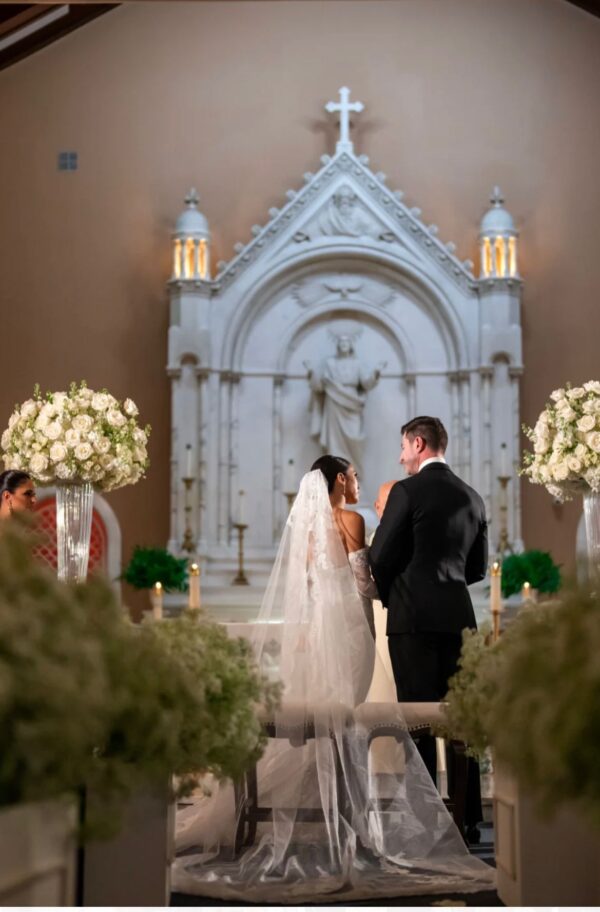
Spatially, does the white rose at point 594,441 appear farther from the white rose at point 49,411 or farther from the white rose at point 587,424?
the white rose at point 49,411

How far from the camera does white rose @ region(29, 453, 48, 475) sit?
215 inches

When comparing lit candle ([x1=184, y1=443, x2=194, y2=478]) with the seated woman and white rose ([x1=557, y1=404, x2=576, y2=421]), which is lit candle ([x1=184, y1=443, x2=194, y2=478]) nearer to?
the seated woman

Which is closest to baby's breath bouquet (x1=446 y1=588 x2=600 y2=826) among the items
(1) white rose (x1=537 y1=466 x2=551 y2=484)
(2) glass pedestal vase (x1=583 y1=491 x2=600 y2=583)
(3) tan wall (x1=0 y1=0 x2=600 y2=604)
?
(2) glass pedestal vase (x1=583 y1=491 x2=600 y2=583)

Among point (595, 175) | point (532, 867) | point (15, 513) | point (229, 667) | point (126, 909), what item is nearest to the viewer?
point (15, 513)

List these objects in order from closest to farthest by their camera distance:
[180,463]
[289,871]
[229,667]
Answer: [229,667] < [289,871] < [180,463]

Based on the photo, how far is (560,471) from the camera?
5164mm

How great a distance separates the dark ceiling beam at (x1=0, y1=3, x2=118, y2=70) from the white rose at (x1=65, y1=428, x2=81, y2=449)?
19.8 ft

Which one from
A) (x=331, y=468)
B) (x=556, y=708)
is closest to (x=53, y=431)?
(x=331, y=468)

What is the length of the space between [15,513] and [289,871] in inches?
77.9

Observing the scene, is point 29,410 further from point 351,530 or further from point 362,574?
point 362,574

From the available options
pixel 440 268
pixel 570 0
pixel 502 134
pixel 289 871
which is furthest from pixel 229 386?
pixel 289 871

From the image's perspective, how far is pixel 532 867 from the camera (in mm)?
3098

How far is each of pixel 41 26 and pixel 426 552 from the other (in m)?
7.40

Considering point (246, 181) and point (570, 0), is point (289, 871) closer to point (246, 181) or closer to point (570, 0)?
point (246, 181)
